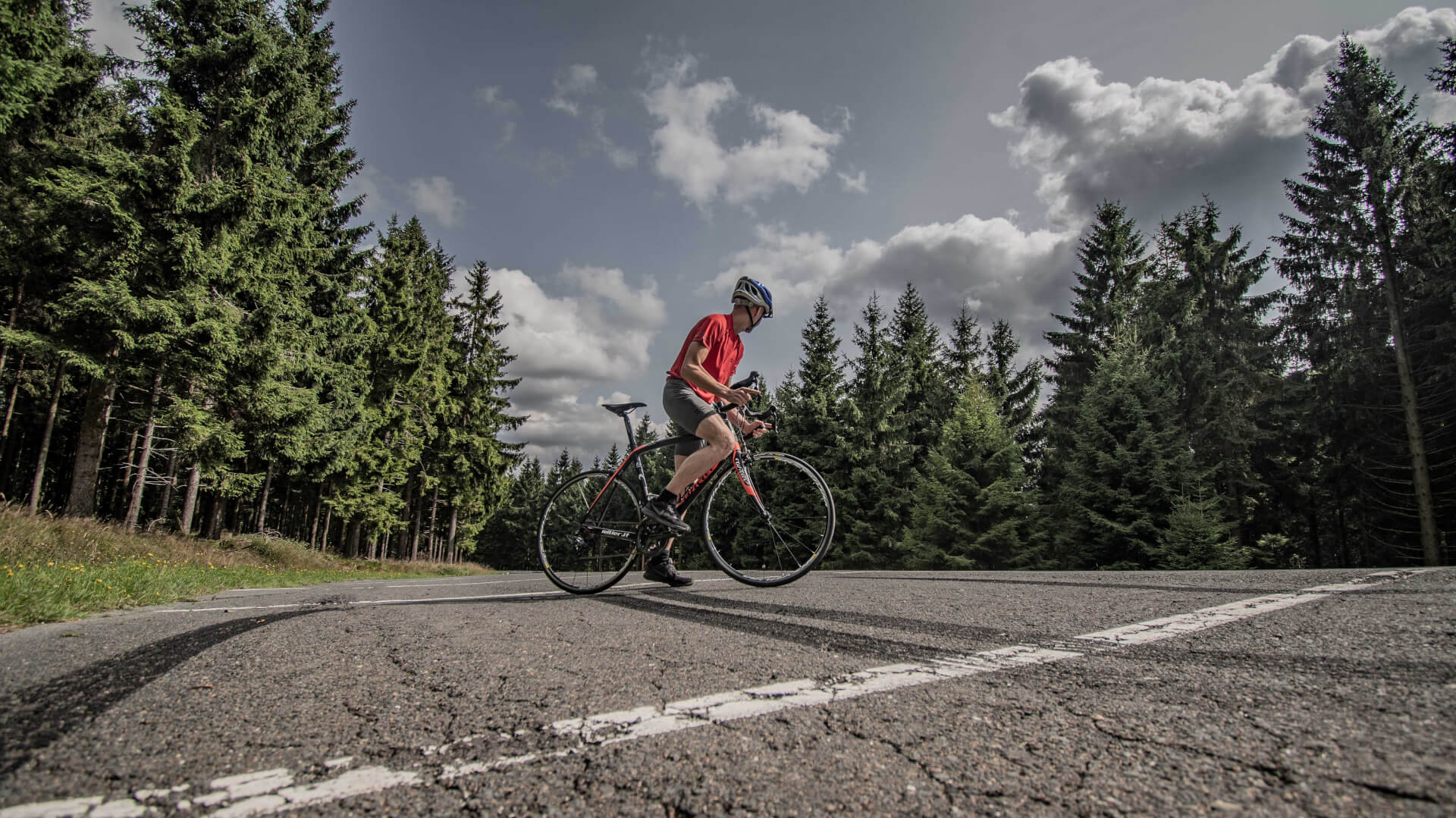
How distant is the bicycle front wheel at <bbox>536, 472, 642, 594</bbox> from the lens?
4777mm

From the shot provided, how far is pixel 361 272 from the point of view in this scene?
20844mm

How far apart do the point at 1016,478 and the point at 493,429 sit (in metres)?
23.8

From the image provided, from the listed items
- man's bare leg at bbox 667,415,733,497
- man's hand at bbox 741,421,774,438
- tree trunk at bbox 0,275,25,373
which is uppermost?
tree trunk at bbox 0,275,25,373

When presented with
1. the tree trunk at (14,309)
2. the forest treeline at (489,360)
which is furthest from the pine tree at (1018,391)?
the tree trunk at (14,309)

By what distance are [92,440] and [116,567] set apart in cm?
754

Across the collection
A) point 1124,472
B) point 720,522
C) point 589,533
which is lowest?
point 589,533

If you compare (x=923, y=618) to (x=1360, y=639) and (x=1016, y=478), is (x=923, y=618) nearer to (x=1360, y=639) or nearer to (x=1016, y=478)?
(x=1360, y=639)

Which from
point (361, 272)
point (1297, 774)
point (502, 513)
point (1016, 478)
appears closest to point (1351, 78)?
point (1016, 478)

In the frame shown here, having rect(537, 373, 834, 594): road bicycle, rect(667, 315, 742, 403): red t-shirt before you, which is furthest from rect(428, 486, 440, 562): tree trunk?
rect(667, 315, 742, 403): red t-shirt

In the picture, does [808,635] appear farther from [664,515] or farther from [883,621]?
[664,515]

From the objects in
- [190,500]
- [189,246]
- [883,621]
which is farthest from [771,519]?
[190,500]

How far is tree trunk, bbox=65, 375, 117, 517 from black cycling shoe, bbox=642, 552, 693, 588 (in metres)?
12.7

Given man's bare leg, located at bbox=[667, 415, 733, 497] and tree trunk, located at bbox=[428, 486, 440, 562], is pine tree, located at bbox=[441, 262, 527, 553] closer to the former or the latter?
tree trunk, located at bbox=[428, 486, 440, 562]

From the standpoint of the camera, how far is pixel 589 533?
16.3ft
